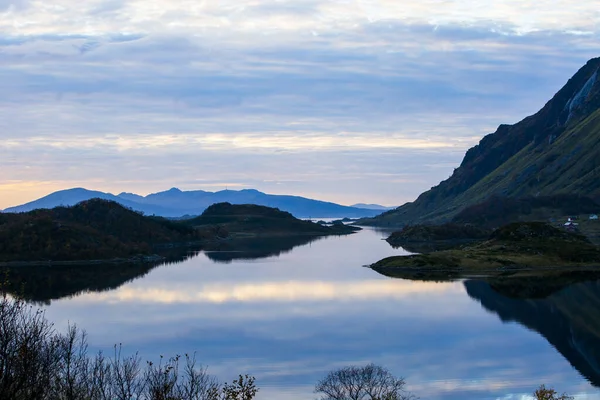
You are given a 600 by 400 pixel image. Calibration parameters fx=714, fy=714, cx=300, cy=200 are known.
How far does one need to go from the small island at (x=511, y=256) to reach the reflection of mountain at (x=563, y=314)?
20780 mm

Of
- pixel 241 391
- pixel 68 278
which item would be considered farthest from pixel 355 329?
pixel 68 278

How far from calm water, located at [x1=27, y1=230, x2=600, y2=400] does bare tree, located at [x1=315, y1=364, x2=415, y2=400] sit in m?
1.96

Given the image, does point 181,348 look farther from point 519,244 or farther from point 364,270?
point 519,244

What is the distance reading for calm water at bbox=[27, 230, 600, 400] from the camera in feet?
187

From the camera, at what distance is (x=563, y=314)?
87.2 m

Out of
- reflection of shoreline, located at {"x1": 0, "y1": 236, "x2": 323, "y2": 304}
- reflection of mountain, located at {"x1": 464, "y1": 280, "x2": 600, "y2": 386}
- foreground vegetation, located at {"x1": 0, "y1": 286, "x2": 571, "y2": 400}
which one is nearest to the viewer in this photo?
foreground vegetation, located at {"x1": 0, "y1": 286, "x2": 571, "y2": 400}

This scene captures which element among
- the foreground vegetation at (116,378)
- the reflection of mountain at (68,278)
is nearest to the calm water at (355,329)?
the reflection of mountain at (68,278)

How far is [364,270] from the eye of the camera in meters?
143

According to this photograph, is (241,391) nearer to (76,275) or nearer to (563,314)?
(563,314)

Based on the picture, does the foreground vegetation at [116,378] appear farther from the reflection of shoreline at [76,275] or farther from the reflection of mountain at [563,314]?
the reflection of shoreline at [76,275]

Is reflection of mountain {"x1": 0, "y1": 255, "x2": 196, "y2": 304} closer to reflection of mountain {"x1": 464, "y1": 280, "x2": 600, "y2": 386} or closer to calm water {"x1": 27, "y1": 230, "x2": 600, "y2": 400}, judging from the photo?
calm water {"x1": 27, "y1": 230, "x2": 600, "y2": 400}

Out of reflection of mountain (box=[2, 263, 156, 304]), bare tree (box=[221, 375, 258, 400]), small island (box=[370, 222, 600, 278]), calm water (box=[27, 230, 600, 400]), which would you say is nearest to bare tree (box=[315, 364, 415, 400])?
calm water (box=[27, 230, 600, 400])

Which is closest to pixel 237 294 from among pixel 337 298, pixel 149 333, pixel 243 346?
pixel 337 298

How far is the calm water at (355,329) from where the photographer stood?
187ft
